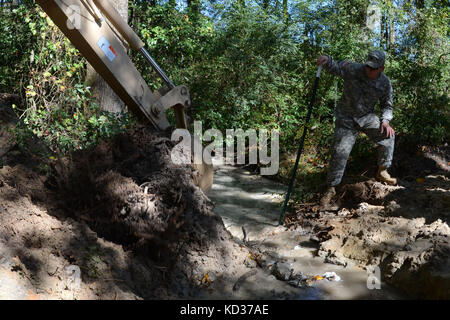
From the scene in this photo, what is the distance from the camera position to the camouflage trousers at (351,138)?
589 cm

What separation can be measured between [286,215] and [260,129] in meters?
A: 3.22

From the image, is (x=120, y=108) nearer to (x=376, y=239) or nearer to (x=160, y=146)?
(x=160, y=146)

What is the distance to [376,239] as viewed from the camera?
4801mm

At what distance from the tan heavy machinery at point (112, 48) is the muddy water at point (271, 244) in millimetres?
1266

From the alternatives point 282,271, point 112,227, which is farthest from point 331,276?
point 112,227

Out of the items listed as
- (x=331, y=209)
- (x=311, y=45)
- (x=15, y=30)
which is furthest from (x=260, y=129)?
(x=15, y=30)

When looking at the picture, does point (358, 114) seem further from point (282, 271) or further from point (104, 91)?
point (104, 91)

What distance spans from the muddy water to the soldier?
3.19 feet

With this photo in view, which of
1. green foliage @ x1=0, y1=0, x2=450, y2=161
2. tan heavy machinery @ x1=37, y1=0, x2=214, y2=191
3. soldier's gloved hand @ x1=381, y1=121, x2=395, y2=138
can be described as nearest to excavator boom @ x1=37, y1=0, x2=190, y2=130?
tan heavy machinery @ x1=37, y1=0, x2=214, y2=191

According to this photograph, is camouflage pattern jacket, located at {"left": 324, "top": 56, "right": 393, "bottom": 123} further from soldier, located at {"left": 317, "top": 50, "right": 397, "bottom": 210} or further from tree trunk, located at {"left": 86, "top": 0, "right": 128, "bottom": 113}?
tree trunk, located at {"left": 86, "top": 0, "right": 128, "bottom": 113}

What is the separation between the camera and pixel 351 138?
235 inches

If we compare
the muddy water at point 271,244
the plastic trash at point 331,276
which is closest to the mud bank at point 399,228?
the muddy water at point 271,244

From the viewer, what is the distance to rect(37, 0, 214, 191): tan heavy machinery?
3715 mm

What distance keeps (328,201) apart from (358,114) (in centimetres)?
132
